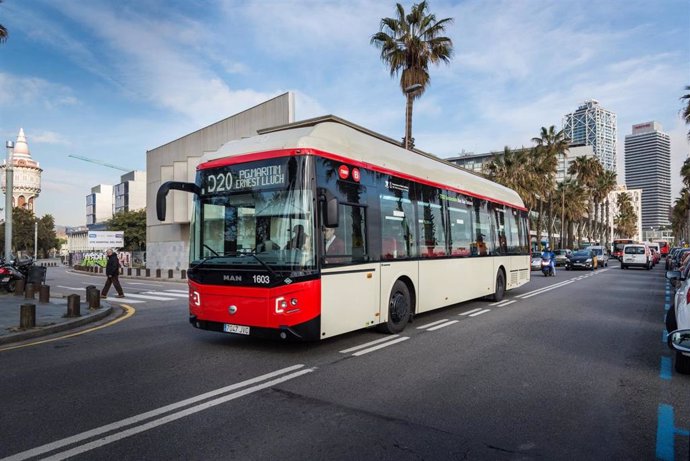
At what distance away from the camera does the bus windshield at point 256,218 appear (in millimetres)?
6426

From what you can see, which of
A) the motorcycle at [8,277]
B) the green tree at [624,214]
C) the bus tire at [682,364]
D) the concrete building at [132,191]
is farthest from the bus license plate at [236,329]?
the green tree at [624,214]

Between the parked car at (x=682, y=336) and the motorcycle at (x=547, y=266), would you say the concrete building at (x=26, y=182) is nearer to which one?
the motorcycle at (x=547, y=266)

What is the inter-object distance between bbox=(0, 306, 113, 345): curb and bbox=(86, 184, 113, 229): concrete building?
154 meters

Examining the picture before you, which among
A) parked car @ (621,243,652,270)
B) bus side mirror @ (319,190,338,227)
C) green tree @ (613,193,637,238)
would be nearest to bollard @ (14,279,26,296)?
bus side mirror @ (319,190,338,227)

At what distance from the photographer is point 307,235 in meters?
6.42

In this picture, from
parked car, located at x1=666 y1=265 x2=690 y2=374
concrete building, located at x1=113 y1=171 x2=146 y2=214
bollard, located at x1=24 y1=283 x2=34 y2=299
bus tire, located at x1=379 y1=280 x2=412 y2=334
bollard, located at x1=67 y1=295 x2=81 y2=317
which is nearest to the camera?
parked car, located at x1=666 y1=265 x2=690 y2=374

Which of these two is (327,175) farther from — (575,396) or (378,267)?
(575,396)

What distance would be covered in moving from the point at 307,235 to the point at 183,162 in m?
35.1

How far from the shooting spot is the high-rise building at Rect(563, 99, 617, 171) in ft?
599

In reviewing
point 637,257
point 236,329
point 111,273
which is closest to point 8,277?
point 111,273

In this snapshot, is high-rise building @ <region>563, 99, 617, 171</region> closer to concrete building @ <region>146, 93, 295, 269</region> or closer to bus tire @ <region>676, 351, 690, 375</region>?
concrete building @ <region>146, 93, 295, 269</region>

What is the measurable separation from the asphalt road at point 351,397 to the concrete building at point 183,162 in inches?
931

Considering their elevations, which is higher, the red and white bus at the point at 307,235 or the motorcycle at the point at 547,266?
the red and white bus at the point at 307,235

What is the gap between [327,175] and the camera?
685 centimetres
